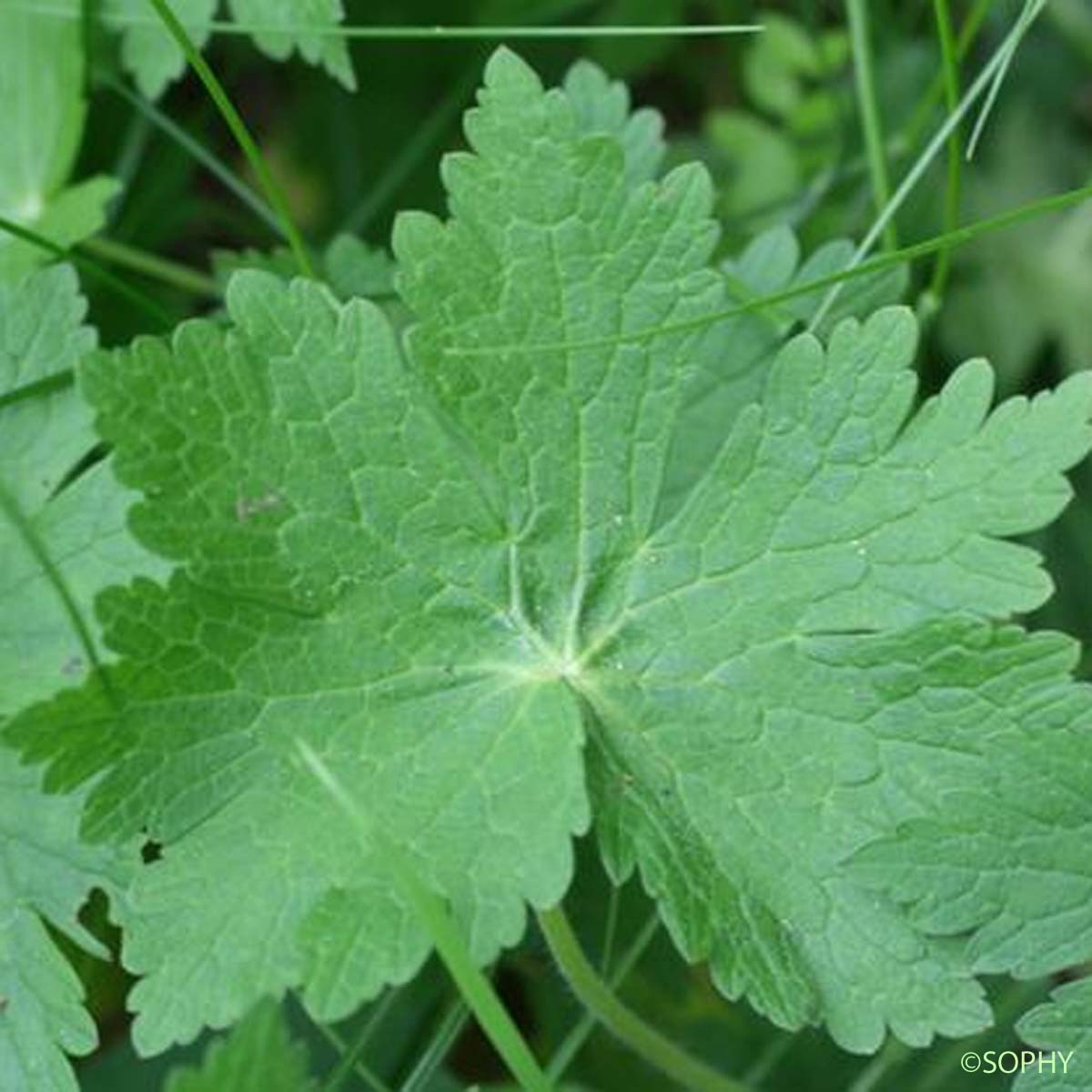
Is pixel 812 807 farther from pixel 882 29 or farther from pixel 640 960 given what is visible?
pixel 882 29

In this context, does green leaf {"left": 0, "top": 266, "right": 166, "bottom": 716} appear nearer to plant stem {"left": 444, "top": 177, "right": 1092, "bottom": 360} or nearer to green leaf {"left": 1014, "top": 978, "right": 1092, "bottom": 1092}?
plant stem {"left": 444, "top": 177, "right": 1092, "bottom": 360}

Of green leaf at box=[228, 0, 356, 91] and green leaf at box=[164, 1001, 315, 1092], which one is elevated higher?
green leaf at box=[228, 0, 356, 91]

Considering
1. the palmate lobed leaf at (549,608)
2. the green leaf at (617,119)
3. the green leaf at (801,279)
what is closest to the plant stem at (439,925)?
the palmate lobed leaf at (549,608)

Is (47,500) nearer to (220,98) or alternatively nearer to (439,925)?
(220,98)

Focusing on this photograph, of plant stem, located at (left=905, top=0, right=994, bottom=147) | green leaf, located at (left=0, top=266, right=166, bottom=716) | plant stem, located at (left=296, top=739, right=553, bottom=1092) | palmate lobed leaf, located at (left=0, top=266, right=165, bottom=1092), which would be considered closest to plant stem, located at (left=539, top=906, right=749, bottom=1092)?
plant stem, located at (left=296, top=739, right=553, bottom=1092)

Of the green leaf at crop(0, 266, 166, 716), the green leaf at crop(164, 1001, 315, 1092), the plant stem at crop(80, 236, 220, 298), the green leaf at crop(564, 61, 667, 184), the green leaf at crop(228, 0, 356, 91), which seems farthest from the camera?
the plant stem at crop(80, 236, 220, 298)

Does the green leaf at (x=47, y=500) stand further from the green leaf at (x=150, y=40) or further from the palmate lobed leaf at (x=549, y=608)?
the green leaf at (x=150, y=40)

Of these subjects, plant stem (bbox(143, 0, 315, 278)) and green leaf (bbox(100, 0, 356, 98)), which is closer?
plant stem (bbox(143, 0, 315, 278))

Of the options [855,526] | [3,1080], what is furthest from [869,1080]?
[3,1080]
